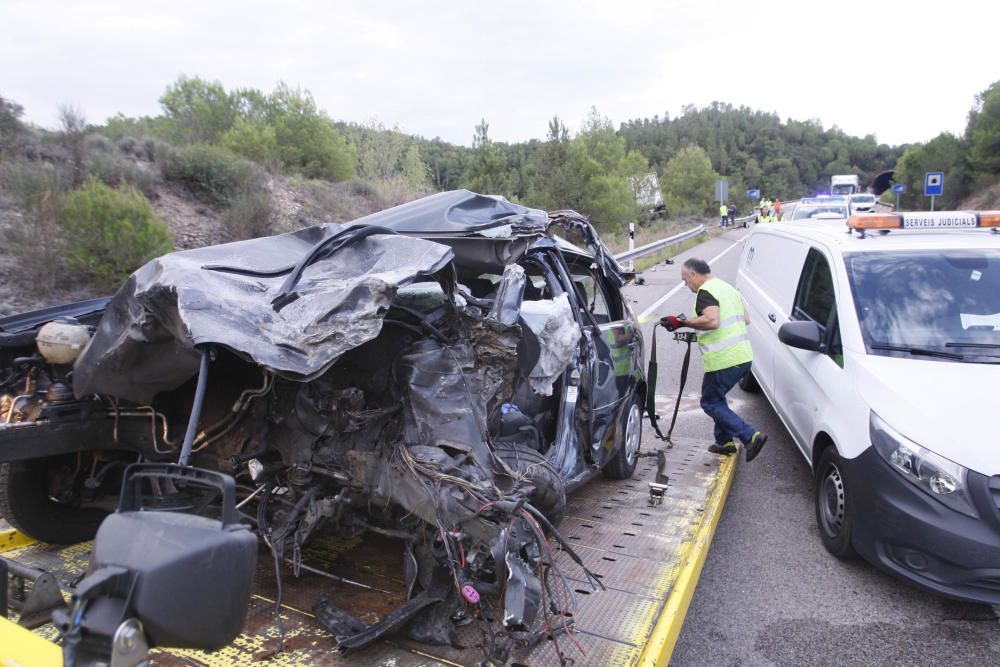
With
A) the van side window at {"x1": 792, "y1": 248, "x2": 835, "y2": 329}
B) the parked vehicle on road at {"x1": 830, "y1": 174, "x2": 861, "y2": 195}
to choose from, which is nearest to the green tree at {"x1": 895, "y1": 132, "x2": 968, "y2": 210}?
the parked vehicle on road at {"x1": 830, "y1": 174, "x2": 861, "y2": 195}

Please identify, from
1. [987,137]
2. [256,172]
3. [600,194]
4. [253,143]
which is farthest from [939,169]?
[256,172]

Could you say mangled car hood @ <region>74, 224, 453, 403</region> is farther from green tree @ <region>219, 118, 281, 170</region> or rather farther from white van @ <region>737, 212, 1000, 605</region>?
green tree @ <region>219, 118, 281, 170</region>

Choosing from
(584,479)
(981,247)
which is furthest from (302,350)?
(981,247)

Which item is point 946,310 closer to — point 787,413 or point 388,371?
point 787,413

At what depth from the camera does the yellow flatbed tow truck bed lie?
2436mm

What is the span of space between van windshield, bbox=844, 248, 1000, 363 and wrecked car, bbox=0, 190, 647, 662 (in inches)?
86.4

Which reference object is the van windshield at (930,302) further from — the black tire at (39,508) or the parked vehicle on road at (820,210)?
the parked vehicle on road at (820,210)

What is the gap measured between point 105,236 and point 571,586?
9985 mm

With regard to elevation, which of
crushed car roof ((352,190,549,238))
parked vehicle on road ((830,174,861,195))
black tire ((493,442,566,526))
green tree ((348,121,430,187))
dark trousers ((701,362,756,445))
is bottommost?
dark trousers ((701,362,756,445))

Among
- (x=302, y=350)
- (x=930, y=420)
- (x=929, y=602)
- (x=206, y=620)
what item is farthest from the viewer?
(x=929, y=602)

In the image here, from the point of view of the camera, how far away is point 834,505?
12.6 ft

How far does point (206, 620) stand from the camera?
5.10ft

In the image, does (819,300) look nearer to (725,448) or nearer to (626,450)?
(725,448)

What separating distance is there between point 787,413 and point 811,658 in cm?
243
